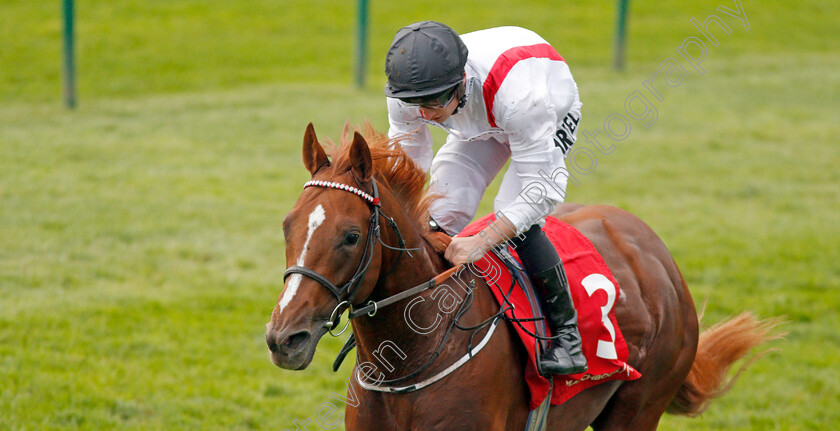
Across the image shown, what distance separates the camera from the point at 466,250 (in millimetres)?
3164

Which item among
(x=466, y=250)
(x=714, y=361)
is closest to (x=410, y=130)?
(x=466, y=250)

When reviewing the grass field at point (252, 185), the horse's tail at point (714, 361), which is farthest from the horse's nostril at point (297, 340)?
the grass field at point (252, 185)

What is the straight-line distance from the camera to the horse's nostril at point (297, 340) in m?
2.54

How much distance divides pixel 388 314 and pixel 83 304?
4.52 m

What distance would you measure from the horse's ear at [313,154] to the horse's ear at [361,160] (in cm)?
15

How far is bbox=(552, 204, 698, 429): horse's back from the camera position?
387 centimetres

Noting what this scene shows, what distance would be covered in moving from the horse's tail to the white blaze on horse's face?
8.54 ft

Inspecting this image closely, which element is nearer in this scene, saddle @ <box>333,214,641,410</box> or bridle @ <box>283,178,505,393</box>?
bridle @ <box>283,178,505,393</box>

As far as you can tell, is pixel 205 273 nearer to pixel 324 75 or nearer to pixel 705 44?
pixel 324 75

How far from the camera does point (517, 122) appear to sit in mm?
3127

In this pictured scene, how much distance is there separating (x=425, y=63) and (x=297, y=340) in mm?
1113

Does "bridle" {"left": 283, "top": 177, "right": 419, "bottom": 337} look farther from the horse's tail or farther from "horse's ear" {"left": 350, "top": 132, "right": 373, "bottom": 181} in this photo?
the horse's tail

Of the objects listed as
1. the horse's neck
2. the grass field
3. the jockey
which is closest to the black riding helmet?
the jockey

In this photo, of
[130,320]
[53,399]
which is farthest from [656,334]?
[130,320]
